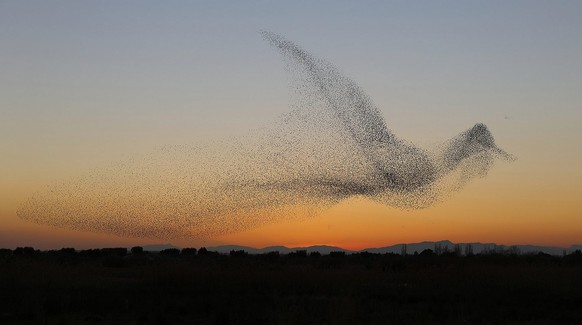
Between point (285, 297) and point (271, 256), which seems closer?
point (285, 297)

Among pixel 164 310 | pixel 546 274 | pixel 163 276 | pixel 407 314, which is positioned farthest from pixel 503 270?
pixel 164 310

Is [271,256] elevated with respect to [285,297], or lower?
elevated

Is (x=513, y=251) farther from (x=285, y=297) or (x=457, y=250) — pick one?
(x=285, y=297)

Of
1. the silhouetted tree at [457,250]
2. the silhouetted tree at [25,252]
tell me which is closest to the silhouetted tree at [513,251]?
the silhouetted tree at [457,250]

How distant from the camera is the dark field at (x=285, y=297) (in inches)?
906

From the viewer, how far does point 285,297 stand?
2759 cm

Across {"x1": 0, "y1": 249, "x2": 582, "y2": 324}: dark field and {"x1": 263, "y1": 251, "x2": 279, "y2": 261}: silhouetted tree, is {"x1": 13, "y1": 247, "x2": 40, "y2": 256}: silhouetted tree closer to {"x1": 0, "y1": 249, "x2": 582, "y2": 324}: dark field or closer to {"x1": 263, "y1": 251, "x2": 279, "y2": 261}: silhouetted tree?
{"x1": 263, "y1": 251, "x2": 279, "y2": 261}: silhouetted tree

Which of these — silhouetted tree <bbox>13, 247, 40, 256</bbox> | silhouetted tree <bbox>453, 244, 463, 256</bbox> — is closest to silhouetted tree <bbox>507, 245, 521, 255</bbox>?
silhouetted tree <bbox>453, 244, 463, 256</bbox>

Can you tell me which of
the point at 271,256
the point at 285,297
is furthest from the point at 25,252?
the point at 285,297

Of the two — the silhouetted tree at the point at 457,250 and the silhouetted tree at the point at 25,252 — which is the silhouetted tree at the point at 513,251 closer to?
the silhouetted tree at the point at 457,250

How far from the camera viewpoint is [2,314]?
76.8ft

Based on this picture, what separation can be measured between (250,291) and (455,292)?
7.71 metres

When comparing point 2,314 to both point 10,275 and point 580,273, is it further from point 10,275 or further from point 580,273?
point 580,273

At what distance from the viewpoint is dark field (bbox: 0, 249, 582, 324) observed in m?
23.0
